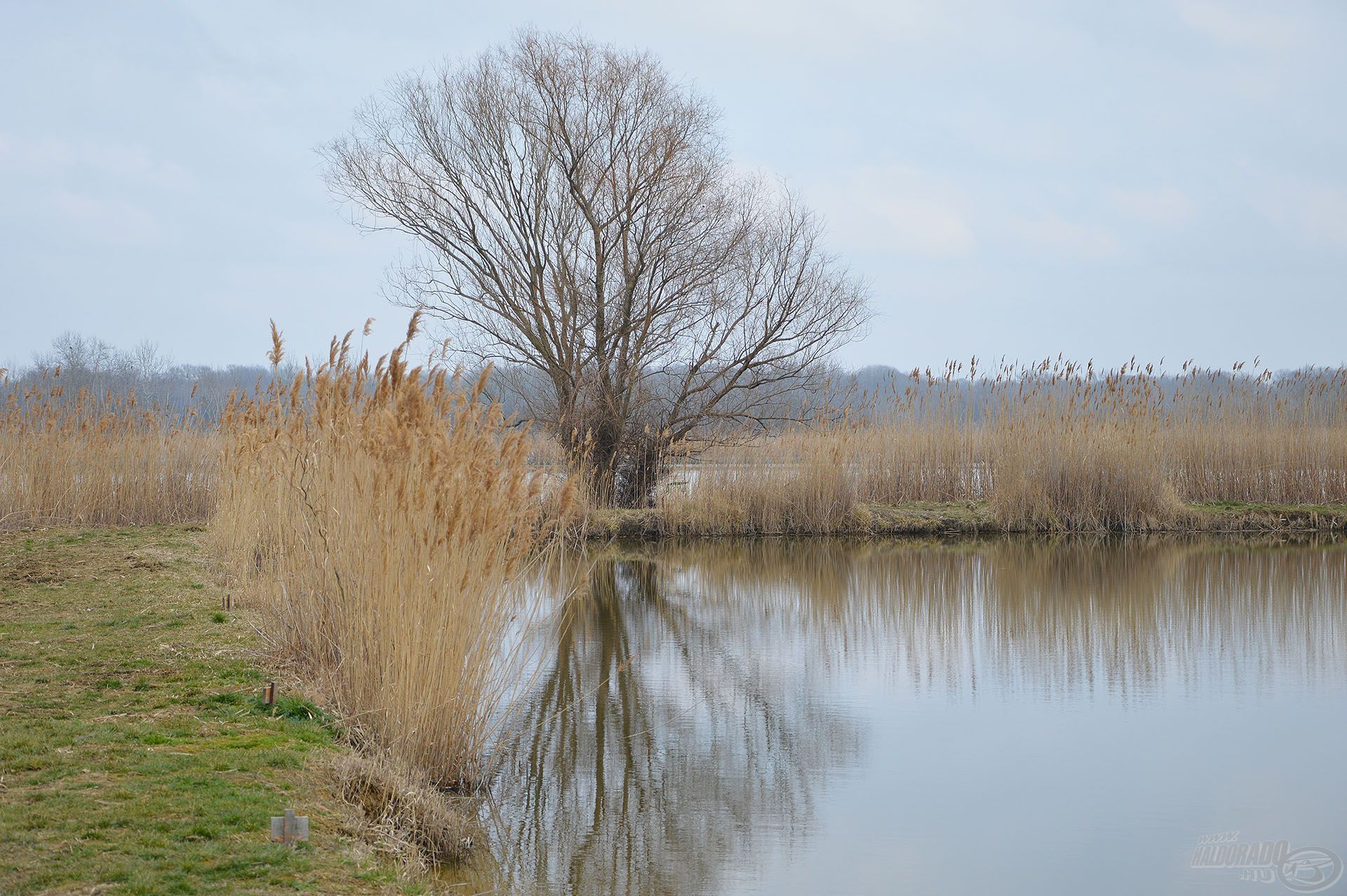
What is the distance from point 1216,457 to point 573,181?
10001 mm

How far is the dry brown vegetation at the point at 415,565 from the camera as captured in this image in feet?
12.5

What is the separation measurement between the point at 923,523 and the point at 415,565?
10.3 m

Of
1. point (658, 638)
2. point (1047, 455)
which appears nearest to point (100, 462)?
point (658, 638)

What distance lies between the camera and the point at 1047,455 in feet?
43.8

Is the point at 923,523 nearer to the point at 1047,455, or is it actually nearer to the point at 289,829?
the point at 1047,455

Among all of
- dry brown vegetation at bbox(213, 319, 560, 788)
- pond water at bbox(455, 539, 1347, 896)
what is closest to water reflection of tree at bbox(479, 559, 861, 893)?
pond water at bbox(455, 539, 1347, 896)

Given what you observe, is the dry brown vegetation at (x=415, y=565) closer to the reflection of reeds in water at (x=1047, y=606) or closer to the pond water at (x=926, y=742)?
the pond water at (x=926, y=742)

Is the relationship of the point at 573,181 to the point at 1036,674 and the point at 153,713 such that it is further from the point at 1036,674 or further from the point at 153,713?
the point at 153,713

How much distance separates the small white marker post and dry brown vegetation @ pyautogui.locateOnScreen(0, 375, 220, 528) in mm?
8822

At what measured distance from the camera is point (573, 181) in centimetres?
1465

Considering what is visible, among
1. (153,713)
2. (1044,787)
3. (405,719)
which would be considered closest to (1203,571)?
(1044,787)

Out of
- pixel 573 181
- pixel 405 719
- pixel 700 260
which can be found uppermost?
pixel 573 181

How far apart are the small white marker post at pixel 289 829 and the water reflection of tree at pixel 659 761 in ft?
2.70

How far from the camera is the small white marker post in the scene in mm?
2842
